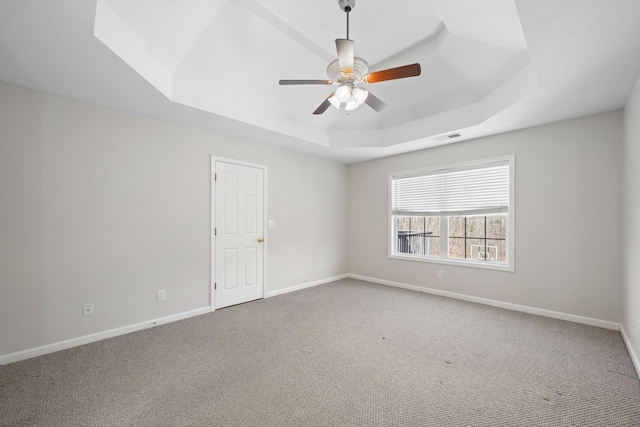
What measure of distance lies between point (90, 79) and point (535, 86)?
4.08 meters

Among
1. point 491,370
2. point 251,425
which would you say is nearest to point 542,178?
point 491,370

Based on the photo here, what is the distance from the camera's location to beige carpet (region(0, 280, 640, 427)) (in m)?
1.80

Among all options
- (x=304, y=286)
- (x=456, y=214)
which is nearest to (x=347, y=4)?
(x=456, y=214)

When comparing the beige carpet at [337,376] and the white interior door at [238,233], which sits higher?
the white interior door at [238,233]

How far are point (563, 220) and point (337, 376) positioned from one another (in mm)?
3355

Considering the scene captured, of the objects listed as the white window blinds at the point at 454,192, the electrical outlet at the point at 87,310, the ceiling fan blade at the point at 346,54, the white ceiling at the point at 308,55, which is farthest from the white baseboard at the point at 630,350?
the electrical outlet at the point at 87,310

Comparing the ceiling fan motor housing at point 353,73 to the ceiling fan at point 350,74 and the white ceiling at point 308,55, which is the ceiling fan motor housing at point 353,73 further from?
the white ceiling at point 308,55

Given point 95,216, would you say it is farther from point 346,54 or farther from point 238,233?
point 346,54

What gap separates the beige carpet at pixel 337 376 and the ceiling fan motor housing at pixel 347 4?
302 cm

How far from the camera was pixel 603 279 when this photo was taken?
10.5 feet

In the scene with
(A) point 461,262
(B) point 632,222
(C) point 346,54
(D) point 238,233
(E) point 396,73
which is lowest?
Answer: (A) point 461,262

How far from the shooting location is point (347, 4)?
7.59 ft

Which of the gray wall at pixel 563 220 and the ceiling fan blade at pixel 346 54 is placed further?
the gray wall at pixel 563 220

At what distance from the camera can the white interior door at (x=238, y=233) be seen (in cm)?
395
